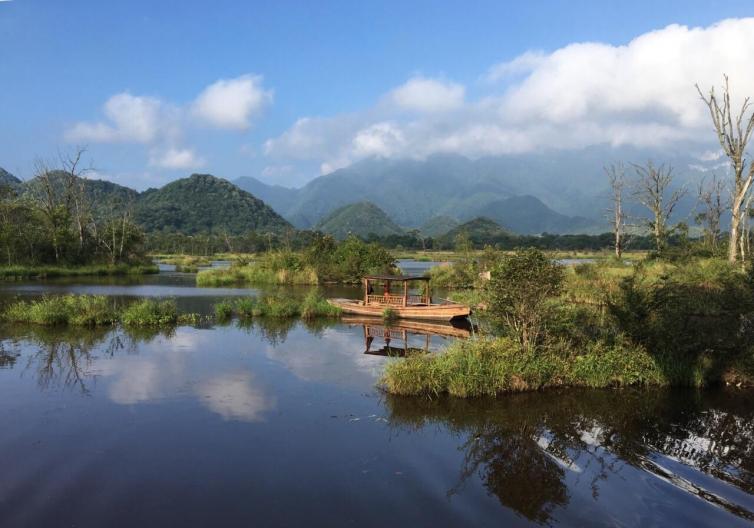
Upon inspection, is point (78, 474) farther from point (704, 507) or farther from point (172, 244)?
point (172, 244)

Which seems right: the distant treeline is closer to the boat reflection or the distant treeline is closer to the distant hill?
the distant hill

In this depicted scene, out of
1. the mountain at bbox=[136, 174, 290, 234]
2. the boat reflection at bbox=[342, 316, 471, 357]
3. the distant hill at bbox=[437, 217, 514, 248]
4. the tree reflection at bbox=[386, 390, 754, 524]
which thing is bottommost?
the tree reflection at bbox=[386, 390, 754, 524]

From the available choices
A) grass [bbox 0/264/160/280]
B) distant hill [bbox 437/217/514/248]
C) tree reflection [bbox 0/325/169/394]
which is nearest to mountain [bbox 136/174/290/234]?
distant hill [bbox 437/217/514/248]

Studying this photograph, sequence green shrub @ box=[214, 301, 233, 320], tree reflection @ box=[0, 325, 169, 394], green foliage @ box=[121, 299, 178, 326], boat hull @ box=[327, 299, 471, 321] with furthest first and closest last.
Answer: boat hull @ box=[327, 299, 471, 321] → green shrub @ box=[214, 301, 233, 320] → green foliage @ box=[121, 299, 178, 326] → tree reflection @ box=[0, 325, 169, 394]

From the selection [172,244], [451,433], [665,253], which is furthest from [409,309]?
[172,244]

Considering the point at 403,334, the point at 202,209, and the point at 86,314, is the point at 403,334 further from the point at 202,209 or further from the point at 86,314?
the point at 202,209

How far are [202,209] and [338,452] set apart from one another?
14577 cm

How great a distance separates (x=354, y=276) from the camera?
4466 cm

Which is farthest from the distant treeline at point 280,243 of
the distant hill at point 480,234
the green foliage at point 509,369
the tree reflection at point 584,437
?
the tree reflection at point 584,437

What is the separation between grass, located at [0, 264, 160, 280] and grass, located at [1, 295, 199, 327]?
22.4 meters

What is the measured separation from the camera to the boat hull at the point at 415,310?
81.8 ft

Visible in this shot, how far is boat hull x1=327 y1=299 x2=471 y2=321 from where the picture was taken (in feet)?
81.8

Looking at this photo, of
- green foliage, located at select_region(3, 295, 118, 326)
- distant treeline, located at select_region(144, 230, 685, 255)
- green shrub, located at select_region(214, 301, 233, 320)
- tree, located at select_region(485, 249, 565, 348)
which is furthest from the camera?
distant treeline, located at select_region(144, 230, 685, 255)

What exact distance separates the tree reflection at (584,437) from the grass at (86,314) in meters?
13.7
